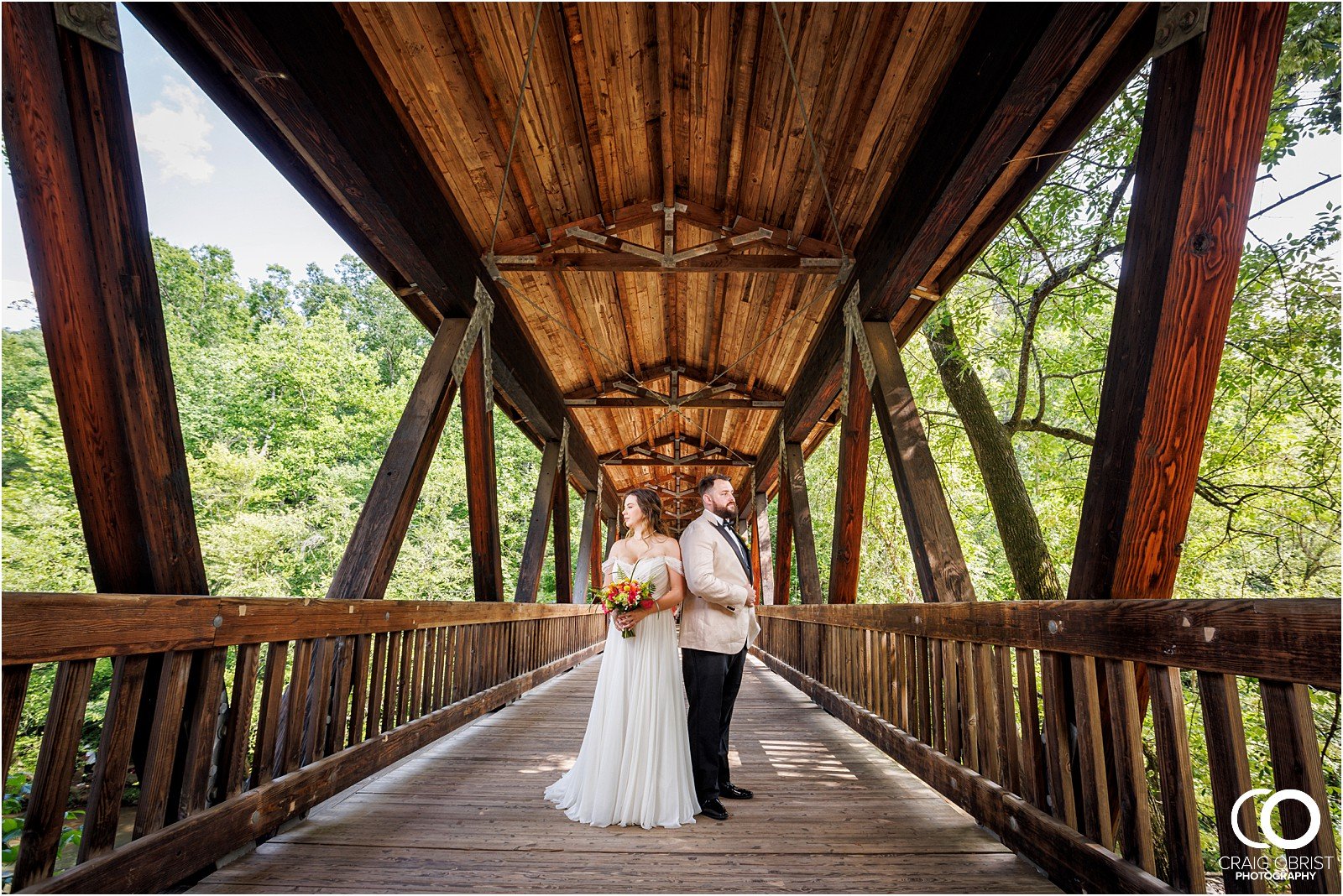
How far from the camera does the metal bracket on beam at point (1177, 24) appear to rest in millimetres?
1673

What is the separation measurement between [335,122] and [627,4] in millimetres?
1565

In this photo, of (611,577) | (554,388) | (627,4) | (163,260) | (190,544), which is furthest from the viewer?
(163,260)

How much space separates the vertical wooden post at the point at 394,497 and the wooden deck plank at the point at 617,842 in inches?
34.5

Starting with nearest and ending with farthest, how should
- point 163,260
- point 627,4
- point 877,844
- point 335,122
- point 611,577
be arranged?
1. point 877,844
2. point 335,122
3. point 611,577
4. point 627,4
5. point 163,260

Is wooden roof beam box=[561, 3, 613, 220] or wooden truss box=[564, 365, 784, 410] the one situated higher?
wooden roof beam box=[561, 3, 613, 220]

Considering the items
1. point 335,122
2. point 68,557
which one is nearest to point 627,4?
point 335,122

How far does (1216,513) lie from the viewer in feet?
26.0

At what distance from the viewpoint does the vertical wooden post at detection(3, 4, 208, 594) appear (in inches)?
62.7

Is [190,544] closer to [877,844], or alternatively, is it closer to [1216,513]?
[877,844]

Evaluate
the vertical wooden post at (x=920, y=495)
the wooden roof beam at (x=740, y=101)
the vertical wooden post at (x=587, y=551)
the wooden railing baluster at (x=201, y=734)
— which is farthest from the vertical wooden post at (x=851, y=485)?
the vertical wooden post at (x=587, y=551)

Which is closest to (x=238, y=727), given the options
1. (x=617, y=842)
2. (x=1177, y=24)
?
(x=617, y=842)

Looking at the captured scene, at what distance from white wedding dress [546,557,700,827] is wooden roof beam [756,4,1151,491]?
6.65 feet

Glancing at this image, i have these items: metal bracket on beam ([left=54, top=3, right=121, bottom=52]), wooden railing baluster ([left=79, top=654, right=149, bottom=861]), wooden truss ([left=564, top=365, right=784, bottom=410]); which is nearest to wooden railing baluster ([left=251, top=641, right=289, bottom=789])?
wooden railing baluster ([left=79, top=654, right=149, bottom=861])

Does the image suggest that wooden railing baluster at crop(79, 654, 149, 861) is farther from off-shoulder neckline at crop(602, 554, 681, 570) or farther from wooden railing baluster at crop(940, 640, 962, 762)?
wooden railing baluster at crop(940, 640, 962, 762)
